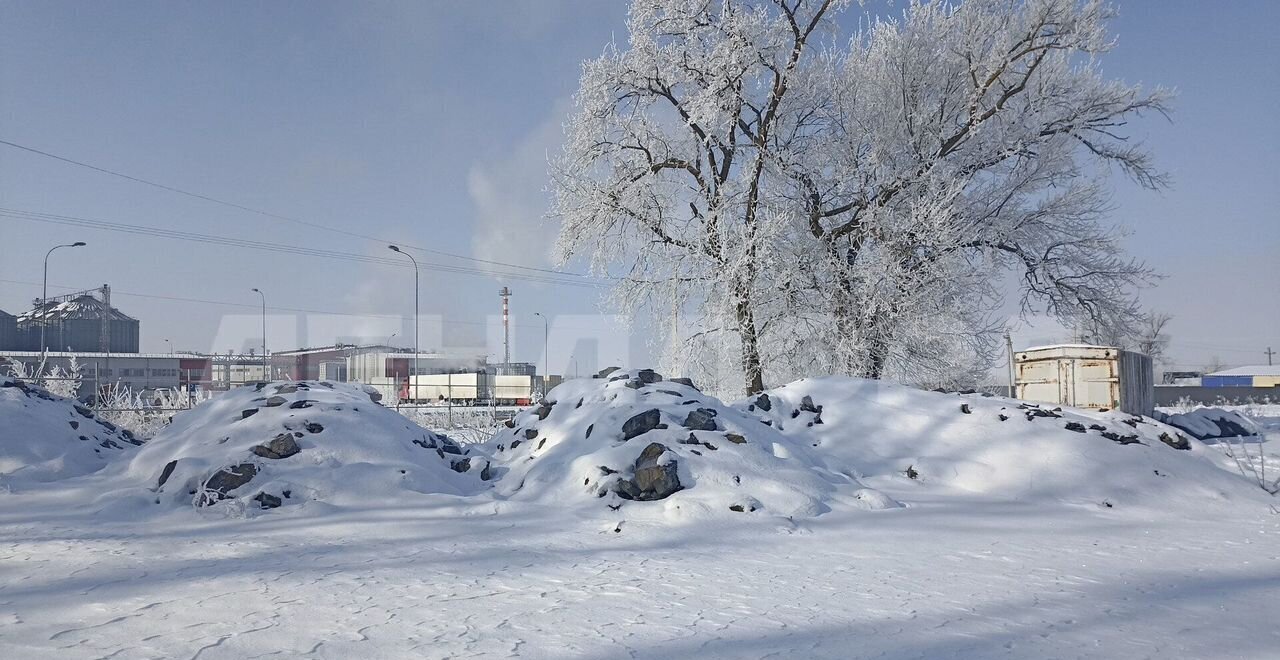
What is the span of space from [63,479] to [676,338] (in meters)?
11.4

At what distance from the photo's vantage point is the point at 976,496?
25.7 ft

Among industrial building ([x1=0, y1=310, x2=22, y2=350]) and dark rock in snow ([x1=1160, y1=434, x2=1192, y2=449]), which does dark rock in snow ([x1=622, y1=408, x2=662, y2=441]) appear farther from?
industrial building ([x1=0, y1=310, x2=22, y2=350])

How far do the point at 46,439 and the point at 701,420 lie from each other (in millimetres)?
9677

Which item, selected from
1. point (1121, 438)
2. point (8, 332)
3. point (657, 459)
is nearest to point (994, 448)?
point (1121, 438)

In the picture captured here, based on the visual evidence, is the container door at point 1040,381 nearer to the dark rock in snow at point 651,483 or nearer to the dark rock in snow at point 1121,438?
the dark rock in snow at point 1121,438

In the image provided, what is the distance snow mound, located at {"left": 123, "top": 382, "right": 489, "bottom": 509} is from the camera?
7.44 m

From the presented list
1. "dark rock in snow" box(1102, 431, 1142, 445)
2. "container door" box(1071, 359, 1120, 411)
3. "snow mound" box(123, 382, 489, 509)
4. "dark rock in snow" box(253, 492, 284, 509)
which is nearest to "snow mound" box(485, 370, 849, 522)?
"snow mound" box(123, 382, 489, 509)

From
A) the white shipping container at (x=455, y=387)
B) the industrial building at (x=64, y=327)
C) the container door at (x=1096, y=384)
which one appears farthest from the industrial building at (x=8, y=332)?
the container door at (x=1096, y=384)

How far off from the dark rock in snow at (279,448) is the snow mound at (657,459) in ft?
7.68

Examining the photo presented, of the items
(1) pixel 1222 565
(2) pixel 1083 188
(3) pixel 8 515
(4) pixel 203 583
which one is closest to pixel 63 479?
(3) pixel 8 515

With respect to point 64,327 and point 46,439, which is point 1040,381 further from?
point 64,327

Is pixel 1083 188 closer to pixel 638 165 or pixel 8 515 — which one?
pixel 638 165

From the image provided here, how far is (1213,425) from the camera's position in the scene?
17078 millimetres

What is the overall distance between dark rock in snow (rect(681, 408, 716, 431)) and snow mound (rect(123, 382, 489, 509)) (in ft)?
8.77
